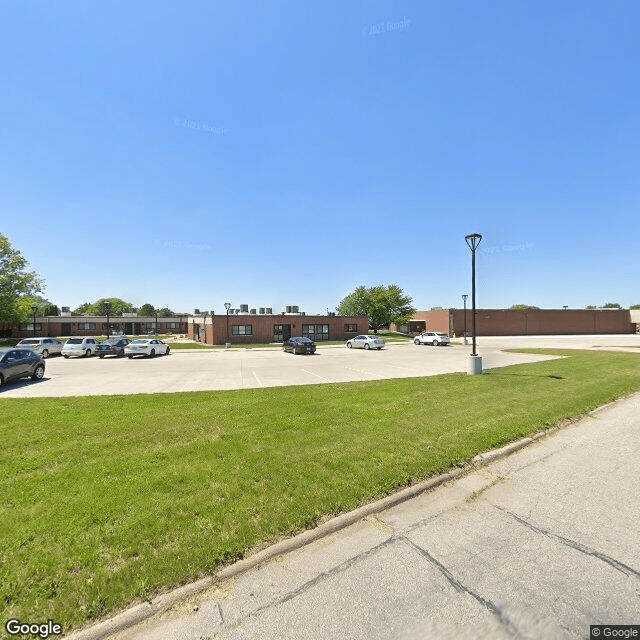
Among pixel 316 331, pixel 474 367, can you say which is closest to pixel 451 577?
pixel 474 367

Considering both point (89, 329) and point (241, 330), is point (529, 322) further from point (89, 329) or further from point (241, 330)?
point (89, 329)

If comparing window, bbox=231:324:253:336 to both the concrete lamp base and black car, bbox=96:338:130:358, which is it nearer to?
black car, bbox=96:338:130:358

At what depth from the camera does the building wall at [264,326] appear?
42.1 m

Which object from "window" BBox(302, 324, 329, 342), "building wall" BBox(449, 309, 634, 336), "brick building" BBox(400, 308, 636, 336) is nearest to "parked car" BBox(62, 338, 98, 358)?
"window" BBox(302, 324, 329, 342)

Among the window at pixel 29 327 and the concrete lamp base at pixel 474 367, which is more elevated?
the window at pixel 29 327

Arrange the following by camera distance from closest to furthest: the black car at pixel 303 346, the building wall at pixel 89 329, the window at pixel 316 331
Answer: the black car at pixel 303 346 → the window at pixel 316 331 → the building wall at pixel 89 329

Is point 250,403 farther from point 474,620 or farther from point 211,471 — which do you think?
point 474,620

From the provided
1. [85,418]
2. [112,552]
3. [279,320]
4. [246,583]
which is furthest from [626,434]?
[279,320]

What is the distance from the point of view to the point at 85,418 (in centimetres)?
793

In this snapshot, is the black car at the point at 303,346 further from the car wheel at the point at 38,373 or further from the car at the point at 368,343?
the car wheel at the point at 38,373

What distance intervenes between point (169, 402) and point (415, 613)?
28.6 feet

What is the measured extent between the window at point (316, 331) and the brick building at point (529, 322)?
23336mm

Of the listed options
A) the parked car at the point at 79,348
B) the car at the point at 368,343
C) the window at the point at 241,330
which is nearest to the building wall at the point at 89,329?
the window at the point at 241,330

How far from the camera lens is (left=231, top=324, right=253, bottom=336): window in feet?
141
